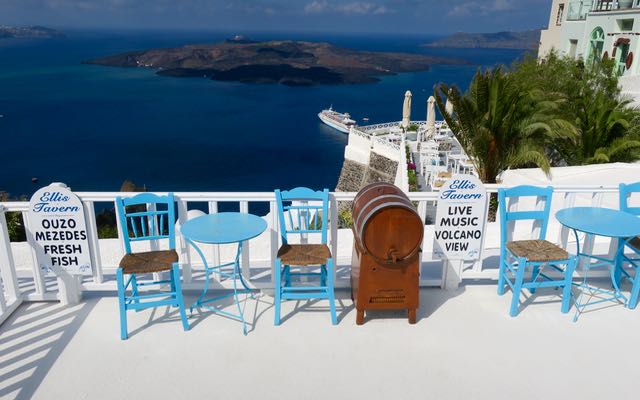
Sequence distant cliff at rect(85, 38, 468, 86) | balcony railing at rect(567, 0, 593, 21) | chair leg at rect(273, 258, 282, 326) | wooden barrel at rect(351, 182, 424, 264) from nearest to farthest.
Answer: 1. wooden barrel at rect(351, 182, 424, 264)
2. chair leg at rect(273, 258, 282, 326)
3. balcony railing at rect(567, 0, 593, 21)
4. distant cliff at rect(85, 38, 468, 86)

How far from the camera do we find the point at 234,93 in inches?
4200

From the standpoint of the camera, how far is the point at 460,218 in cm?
453

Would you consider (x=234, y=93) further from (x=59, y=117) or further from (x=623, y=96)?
(x=623, y=96)

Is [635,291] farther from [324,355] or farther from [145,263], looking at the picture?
[145,263]

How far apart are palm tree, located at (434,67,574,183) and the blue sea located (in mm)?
20390

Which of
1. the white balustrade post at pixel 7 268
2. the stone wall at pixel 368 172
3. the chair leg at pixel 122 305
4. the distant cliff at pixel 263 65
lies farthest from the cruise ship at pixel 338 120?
the chair leg at pixel 122 305

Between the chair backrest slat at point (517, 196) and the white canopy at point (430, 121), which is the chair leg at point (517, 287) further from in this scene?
the white canopy at point (430, 121)

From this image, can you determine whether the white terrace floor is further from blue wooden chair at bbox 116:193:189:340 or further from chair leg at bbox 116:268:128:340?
blue wooden chair at bbox 116:193:189:340

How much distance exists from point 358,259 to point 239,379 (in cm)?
142

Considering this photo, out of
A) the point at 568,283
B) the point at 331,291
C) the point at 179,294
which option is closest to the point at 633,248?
the point at 568,283

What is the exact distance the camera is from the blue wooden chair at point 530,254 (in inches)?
165

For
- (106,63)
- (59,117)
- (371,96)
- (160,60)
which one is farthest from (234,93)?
(106,63)

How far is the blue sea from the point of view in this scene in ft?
162

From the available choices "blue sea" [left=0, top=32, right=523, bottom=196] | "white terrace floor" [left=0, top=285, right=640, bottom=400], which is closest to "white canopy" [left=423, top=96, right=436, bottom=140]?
"blue sea" [left=0, top=32, right=523, bottom=196]
